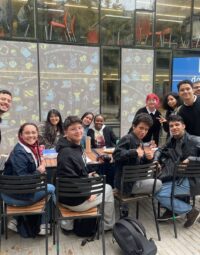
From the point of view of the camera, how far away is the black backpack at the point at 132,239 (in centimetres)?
265

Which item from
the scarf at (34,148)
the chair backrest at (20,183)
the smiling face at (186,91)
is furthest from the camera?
the smiling face at (186,91)

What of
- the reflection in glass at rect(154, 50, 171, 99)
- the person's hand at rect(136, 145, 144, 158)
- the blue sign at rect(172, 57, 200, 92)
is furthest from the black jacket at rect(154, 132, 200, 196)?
the blue sign at rect(172, 57, 200, 92)

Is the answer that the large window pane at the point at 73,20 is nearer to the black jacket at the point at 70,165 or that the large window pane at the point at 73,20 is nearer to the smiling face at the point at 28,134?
the smiling face at the point at 28,134

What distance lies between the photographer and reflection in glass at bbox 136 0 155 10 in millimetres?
7027

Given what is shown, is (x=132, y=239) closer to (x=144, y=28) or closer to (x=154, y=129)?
(x=154, y=129)

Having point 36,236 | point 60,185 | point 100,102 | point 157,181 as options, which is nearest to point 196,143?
point 157,181

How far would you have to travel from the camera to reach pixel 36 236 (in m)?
3.13

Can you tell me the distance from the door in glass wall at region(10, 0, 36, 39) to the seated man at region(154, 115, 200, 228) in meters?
4.39

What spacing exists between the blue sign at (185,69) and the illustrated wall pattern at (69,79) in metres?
2.25

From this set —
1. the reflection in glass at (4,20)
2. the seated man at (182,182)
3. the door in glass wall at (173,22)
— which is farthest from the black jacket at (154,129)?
the reflection in glass at (4,20)

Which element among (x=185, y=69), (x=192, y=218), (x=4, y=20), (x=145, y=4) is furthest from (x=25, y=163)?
(x=185, y=69)

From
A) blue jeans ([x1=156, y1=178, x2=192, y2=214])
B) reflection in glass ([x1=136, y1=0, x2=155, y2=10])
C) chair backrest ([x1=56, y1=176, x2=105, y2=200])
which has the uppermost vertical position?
reflection in glass ([x1=136, y1=0, x2=155, y2=10])

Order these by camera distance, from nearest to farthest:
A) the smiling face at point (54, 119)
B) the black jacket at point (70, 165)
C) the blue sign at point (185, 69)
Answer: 1. the black jacket at point (70, 165)
2. the smiling face at point (54, 119)
3. the blue sign at point (185, 69)

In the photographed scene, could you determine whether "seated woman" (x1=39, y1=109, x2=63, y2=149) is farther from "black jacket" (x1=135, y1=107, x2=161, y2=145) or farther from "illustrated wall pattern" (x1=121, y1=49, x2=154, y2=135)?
"illustrated wall pattern" (x1=121, y1=49, x2=154, y2=135)
